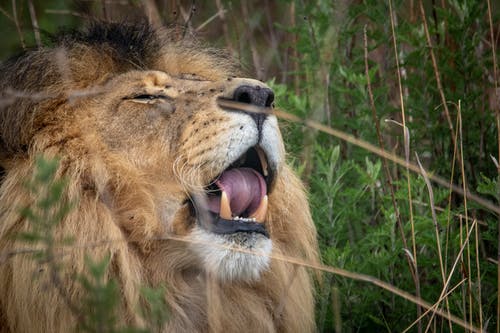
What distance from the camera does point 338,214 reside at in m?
3.97

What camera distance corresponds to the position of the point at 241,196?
10.2ft

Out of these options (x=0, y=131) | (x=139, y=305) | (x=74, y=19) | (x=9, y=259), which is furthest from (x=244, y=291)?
(x=74, y=19)

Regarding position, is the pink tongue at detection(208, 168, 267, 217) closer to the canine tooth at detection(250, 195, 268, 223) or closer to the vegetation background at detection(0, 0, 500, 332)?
the canine tooth at detection(250, 195, 268, 223)

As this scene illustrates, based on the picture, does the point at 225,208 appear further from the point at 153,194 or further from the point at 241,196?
the point at 153,194

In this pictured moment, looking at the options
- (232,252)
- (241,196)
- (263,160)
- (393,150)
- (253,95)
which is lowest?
A: (393,150)

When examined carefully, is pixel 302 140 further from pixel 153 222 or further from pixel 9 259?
pixel 9 259

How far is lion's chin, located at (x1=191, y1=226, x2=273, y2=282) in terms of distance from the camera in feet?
9.72

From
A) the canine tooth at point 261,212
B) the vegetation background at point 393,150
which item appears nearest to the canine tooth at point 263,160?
the canine tooth at point 261,212

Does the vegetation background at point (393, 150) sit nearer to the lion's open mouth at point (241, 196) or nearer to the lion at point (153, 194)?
the lion at point (153, 194)

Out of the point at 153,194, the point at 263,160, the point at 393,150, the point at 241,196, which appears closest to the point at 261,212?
the point at 241,196

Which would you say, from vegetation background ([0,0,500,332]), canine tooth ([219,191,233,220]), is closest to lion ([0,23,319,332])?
canine tooth ([219,191,233,220])

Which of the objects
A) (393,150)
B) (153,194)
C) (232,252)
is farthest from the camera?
(393,150)

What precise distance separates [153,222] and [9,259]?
535 mm

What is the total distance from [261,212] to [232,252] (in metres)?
0.25
